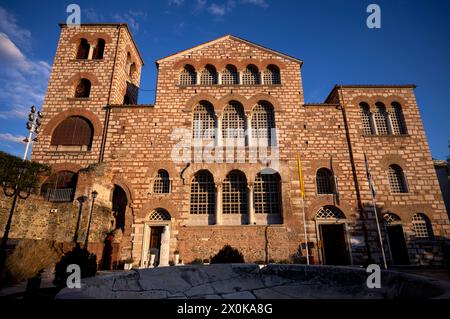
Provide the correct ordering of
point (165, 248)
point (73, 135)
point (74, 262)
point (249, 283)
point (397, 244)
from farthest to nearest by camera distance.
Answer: point (73, 135)
point (397, 244)
point (165, 248)
point (74, 262)
point (249, 283)

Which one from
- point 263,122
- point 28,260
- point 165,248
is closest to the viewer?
point 28,260

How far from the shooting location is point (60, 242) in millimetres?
11773

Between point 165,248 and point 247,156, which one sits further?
point 247,156

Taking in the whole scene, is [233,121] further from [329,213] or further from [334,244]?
[334,244]

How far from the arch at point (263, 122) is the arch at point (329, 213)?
5284mm

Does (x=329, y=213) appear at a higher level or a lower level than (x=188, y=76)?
lower

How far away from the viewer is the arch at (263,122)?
16797mm

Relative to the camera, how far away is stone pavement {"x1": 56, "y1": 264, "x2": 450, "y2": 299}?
3.72 metres

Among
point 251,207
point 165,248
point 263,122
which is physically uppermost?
point 263,122

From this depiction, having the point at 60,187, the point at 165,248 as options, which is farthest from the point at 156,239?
the point at 60,187

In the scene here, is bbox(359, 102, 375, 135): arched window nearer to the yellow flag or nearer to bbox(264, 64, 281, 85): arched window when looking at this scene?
the yellow flag

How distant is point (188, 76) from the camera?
18.7 meters

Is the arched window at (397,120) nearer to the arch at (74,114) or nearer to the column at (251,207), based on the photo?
the column at (251,207)

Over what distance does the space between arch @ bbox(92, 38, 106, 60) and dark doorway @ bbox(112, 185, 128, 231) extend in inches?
436
